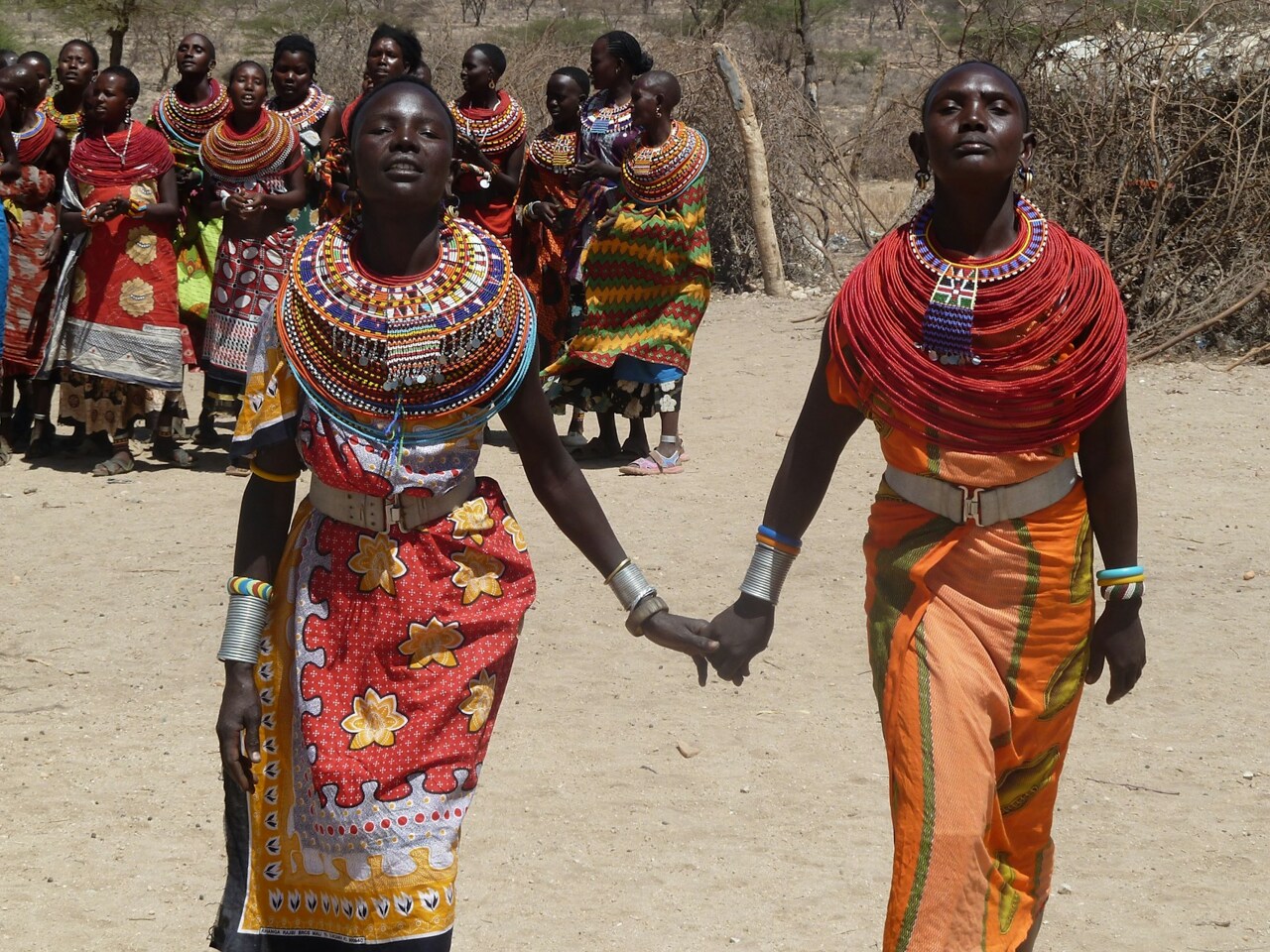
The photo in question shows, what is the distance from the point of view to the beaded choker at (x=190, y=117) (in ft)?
26.2

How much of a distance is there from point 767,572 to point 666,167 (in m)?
4.98

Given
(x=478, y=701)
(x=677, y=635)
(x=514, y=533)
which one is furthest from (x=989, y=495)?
(x=478, y=701)

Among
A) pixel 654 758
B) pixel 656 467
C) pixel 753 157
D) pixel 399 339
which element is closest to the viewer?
pixel 399 339

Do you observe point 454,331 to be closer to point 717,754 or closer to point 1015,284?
point 1015,284

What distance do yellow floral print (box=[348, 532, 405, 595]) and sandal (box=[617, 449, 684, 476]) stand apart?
216 inches

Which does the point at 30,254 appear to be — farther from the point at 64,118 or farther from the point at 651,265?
the point at 651,265

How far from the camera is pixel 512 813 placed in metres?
4.38

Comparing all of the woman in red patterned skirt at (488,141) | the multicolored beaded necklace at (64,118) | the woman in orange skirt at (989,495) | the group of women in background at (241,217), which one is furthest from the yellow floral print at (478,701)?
the multicolored beaded necklace at (64,118)

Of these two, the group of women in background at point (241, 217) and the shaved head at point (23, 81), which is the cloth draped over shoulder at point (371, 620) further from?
the shaved head at point (23, 81)

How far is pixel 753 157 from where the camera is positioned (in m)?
13.5

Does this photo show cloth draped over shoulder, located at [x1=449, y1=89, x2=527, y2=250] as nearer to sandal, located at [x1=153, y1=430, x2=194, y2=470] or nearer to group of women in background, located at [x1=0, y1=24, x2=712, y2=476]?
group of women in background, located at [x1=0, y1=24, x2=712, y2=476]

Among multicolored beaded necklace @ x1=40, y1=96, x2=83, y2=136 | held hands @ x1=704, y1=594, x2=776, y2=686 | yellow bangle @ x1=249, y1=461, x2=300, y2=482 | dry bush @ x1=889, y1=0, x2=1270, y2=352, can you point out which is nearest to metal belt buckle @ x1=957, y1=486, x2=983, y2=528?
held hands @ x1=704, y1=594, x2=776, y2=686

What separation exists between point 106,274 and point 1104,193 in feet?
22.2

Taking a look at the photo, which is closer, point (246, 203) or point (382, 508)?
point (382, 508)
